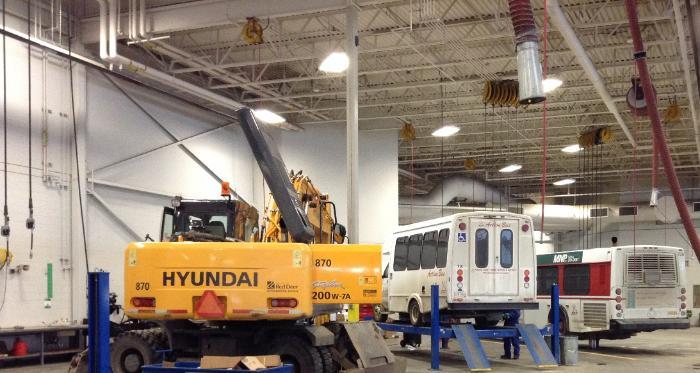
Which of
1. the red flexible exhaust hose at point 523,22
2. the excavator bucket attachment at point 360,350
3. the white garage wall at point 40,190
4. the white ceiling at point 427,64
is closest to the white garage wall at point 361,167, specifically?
the white ceiling at point 427,64

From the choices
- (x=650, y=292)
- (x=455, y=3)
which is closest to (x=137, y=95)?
(x=455, y=3)

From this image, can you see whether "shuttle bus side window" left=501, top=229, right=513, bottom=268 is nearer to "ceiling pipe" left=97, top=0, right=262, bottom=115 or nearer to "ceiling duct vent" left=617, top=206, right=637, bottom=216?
"ceiling pipe" left=97, top=0, right=262, bottom=115

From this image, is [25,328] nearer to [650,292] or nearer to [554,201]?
[650,292]

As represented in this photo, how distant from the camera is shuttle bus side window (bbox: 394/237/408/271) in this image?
17766mm

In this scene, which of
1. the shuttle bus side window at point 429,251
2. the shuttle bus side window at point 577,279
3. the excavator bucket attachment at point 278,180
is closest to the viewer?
the excavator bucket attachment at point 278,180

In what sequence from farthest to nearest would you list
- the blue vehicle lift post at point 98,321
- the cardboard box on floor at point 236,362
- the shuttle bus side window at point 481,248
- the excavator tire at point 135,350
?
the shuttle bus side window at point 481,248, the excavator tire at point 135,350, the cardboard box on floor at point 236,362, the blue vehicle lift post at point 98,321

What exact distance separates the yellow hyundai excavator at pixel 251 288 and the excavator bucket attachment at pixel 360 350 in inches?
0.7

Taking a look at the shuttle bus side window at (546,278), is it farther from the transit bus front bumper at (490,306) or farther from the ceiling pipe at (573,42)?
the transit bus front bumper at (490,306)

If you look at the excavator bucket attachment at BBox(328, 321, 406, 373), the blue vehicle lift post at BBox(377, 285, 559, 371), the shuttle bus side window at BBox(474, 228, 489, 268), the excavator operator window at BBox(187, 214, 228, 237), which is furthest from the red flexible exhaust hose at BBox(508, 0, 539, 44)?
the shuttle bus side window at BBox(474, 228, 489, 268)

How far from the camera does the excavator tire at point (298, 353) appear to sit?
1055cm

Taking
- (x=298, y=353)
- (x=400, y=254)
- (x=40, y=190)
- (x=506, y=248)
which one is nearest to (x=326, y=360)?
(x=298, y=353)

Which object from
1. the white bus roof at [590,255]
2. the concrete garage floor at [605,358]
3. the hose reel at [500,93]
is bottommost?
the concrete garage floor at [605,358]

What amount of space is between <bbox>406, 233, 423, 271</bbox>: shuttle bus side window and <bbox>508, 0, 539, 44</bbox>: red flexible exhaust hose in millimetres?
11188

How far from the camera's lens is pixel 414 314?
16500mm
